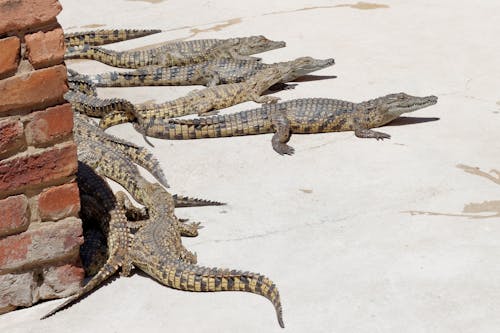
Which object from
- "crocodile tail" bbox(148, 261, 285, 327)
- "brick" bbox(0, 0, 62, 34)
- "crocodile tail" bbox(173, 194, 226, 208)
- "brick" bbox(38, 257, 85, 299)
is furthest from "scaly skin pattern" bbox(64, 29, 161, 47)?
"brick" bbox(0, 0, 62, 34)

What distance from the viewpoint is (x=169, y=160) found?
6418 millimetres

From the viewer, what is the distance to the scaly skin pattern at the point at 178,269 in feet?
14.6

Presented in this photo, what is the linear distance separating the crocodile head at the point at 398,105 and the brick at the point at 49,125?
11.5ft

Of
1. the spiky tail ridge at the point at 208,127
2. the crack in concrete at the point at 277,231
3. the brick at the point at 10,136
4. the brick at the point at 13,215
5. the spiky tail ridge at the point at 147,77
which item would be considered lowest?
the crack in concrete at the point at 277,231

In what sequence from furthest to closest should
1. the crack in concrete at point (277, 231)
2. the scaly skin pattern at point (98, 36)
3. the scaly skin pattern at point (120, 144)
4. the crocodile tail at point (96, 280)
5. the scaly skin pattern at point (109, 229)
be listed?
1. the scaly skin pattern at point (98, 36)
2. the scaly skin pattern at point (120, 144)
3. the crack in concrete at point (277, 231)
4. the scaly skin pattern at point (109, 229)
5. the crocodile tail at point (96, 280)

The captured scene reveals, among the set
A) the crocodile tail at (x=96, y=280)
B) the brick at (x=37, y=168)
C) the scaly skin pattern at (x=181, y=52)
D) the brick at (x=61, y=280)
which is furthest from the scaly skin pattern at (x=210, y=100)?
the brick at (x=37, y=168)

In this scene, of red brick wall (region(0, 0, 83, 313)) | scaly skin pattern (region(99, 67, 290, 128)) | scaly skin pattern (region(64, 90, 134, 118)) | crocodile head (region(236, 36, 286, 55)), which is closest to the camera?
red brick wall (region(0, 0, 83, 313))

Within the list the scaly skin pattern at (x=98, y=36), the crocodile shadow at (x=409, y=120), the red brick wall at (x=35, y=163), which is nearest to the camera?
the red brick wall at (x=35, y=163)

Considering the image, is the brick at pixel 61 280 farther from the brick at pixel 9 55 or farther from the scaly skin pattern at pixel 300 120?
the scaly skin pattern at pixel 300 120

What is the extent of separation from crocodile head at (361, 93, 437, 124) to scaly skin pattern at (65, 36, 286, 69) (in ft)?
7.68

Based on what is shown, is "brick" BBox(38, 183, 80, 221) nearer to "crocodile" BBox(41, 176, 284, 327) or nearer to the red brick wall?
the red brick wall

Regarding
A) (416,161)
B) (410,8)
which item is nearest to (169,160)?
(416,161)

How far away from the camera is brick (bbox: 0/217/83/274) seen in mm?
4242

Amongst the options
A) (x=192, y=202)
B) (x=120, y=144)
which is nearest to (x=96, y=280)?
(x=192, y=202)
